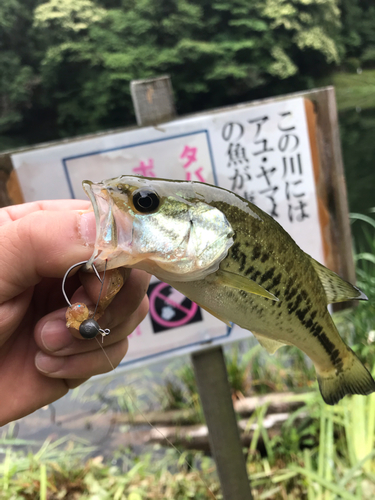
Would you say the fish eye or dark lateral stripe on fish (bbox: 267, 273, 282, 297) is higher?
the fish eye

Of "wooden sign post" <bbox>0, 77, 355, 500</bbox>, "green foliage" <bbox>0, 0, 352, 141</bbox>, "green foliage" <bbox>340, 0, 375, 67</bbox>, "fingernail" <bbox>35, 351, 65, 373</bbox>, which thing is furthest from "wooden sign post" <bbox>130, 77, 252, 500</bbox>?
"green foliage" <bbox>340, 0, 375, 67</bbox>

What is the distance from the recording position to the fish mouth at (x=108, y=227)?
60 cm

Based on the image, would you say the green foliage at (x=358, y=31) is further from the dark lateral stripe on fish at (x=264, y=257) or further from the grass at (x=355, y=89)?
the dark lateral stripe on fish at (x=264, y=257)

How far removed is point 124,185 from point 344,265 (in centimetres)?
162

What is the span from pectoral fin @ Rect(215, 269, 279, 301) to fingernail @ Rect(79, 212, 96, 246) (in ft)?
0.88

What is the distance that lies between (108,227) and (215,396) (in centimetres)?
144

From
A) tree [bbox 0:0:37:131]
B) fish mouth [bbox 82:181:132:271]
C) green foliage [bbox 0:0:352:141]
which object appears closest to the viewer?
fish mouth [bbox 82:181:132:271]

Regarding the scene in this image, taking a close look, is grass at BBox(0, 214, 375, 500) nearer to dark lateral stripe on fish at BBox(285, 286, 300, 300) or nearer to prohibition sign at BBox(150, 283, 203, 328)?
prohibition sign at BBox(150, 283, 203, 328)

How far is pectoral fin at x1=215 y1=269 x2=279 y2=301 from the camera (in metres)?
0.68

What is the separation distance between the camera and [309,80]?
49.6 feet

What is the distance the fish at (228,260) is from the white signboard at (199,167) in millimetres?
939

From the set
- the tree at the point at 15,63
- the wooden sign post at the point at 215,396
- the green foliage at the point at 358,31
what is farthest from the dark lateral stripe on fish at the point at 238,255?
the green foliage at the point at 358,31

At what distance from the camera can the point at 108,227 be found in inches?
23.8

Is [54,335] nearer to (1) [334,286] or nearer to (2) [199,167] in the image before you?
(1) [334,286]
